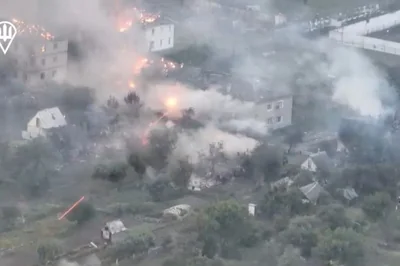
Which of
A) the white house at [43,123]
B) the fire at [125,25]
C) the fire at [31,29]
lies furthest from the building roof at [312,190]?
the fire at [125,25]

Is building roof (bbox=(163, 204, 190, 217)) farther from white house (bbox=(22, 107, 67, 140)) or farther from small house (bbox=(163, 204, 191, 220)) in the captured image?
white house (bbox=(22, 107, 67, 140))

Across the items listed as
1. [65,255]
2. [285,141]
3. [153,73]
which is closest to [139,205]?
[65,255]

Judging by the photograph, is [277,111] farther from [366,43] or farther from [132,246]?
[366,43]

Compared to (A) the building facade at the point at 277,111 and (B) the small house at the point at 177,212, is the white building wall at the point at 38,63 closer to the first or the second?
(A) the building facade at the point at 277,111

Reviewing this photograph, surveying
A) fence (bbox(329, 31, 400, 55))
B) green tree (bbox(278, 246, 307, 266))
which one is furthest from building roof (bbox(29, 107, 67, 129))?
fence (bbox(329, 31, 400, 55))

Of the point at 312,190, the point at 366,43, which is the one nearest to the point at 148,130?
the point at 312,190

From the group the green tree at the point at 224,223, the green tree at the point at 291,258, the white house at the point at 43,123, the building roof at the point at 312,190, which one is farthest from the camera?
the white house at the point at 43,123

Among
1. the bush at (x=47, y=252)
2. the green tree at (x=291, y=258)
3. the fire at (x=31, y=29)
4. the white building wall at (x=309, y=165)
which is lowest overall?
the bush at (x=47, y=252)
